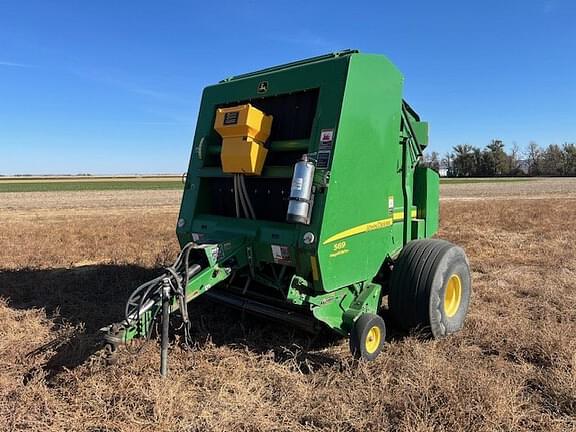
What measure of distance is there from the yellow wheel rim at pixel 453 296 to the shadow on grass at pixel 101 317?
1.25 m

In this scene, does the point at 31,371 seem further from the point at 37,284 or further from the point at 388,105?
the point at 388,105

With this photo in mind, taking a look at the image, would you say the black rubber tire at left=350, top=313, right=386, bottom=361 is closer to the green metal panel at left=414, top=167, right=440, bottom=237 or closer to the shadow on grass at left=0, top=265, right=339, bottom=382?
the shadow on grass at left=0, top=265, right=339, bottom=382

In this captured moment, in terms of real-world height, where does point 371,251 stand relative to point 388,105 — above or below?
below

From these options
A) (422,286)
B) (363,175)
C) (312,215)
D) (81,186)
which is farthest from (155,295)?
(81,186)

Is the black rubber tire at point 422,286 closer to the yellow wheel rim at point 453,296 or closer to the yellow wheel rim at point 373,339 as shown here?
the yellow wheel rim at point 453,296

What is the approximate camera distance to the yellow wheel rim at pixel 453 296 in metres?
4.88

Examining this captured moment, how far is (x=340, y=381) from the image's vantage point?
3.54m

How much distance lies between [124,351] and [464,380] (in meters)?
2.46

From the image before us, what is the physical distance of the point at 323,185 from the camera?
380 cm

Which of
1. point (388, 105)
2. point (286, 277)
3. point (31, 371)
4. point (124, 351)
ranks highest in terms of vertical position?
point (388, 105)

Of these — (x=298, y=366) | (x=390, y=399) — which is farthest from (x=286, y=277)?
(x=390, y=399)

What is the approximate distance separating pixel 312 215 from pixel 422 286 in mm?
1344

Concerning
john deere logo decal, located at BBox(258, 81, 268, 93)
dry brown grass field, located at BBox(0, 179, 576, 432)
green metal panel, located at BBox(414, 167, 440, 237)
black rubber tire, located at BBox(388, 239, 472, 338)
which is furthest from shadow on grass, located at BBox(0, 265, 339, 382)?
john deere logo decal, located at BBox(258, 81, 268, 93)

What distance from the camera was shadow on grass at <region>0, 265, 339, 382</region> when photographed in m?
3.97
